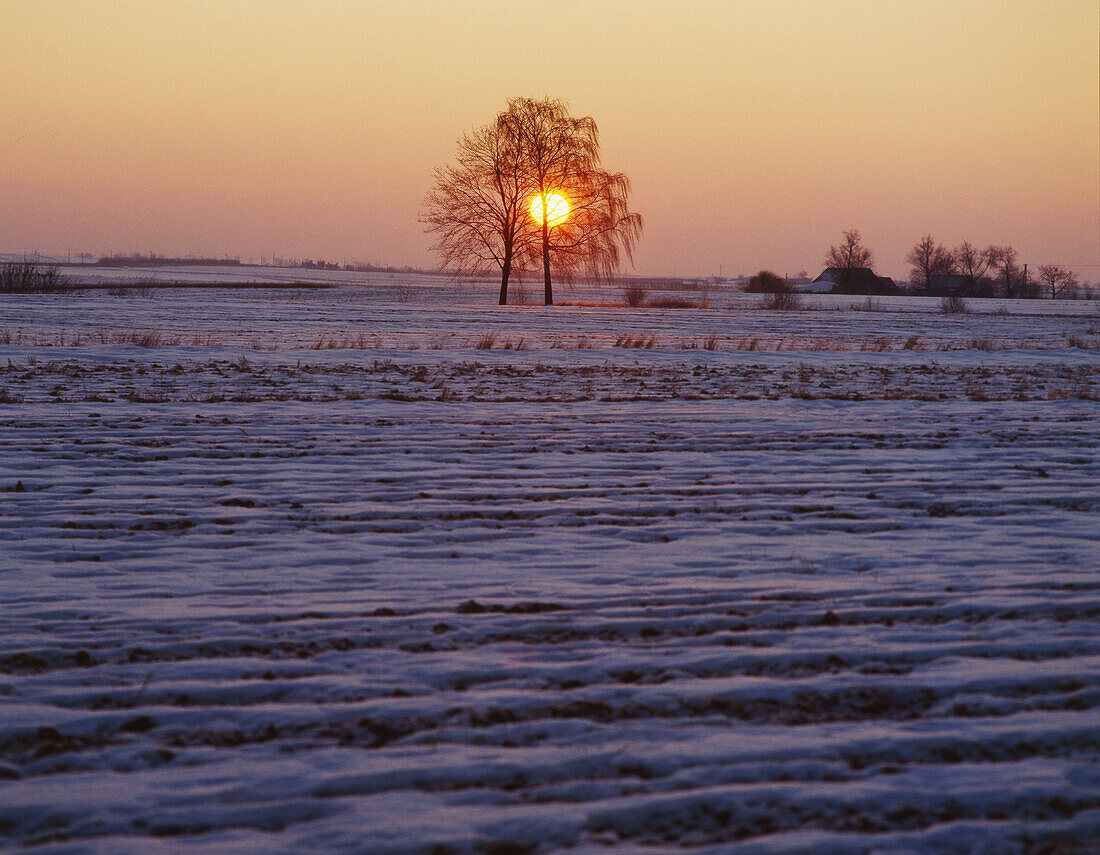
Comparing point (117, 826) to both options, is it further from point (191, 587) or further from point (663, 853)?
point (191, 587)

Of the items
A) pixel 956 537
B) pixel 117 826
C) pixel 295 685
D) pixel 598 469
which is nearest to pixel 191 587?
pixel 295 685

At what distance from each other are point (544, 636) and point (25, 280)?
1802 inches

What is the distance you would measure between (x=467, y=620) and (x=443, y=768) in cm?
116

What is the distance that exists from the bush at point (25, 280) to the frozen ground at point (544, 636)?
3763 centimetres

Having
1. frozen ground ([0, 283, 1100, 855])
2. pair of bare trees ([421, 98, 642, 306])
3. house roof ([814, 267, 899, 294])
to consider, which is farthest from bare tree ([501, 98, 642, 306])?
house roof ([814, 267, 899, 294])

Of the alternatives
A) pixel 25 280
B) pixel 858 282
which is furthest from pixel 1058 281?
pixel 25 280

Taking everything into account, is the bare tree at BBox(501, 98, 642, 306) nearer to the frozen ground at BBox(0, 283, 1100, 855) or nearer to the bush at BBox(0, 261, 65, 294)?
the bush at BBox(0, 261, 65, 294)

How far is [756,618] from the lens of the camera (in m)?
3.90

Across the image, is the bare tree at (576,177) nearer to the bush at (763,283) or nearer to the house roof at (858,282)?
the bush at (763,283)

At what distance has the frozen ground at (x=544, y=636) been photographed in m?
2.52

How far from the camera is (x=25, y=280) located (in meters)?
41.7

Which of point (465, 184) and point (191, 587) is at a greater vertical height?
point (465, 184)

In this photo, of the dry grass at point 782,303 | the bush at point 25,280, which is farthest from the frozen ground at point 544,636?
the bush at point 25,280

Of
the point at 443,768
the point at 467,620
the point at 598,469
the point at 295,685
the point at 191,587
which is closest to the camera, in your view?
the point at 443,768
